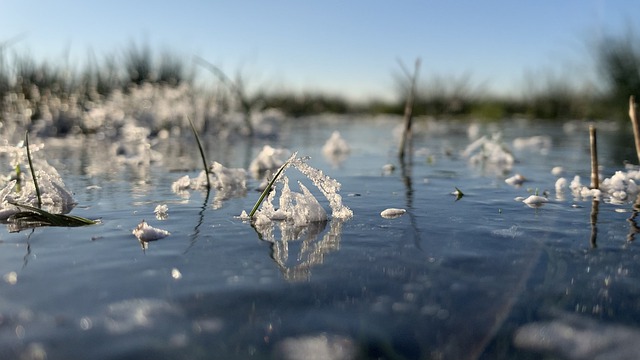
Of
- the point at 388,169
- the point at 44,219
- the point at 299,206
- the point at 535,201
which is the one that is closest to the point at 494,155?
the point at 388,169

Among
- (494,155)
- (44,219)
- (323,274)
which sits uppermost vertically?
(494,155)

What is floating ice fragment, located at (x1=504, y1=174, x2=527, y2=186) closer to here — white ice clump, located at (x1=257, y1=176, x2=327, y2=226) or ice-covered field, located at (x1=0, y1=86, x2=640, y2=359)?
ice-covered field, located at (x1=0, y1=86, x2=640, y2=359)

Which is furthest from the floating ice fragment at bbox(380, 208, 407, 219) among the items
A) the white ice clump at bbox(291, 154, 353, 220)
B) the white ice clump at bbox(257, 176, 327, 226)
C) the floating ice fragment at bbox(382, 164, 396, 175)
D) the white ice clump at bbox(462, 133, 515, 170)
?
the white ice clump at bbox(462, 133, 515, 170)

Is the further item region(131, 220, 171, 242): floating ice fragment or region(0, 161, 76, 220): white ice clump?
region(0, 161, 76, 220): white ice clump

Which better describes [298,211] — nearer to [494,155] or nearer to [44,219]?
[44,219]

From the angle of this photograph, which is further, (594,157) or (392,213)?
(594,157)

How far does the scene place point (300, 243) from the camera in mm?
1756

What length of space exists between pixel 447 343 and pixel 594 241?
3.30 ft

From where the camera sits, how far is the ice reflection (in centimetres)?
148

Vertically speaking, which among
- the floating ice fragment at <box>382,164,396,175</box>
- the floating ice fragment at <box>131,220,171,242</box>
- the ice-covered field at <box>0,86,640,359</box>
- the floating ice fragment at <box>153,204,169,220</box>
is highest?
the floating ice fragment at <box>382,164,396,175</box>

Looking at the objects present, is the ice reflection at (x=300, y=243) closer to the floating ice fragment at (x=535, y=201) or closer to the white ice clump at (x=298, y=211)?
the white ice clump at (x=298, y=211)

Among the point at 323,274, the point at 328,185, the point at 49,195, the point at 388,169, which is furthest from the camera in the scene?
the point at 388,169

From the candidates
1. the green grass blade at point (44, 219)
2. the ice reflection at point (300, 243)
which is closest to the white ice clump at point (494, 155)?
the ice reflection at point (300, 243)

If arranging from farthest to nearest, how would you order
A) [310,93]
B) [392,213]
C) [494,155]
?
[310,93] < [494,155] < [392,213]
